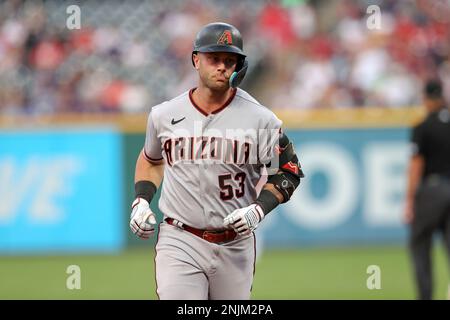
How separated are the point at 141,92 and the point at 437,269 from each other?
6.31 metres

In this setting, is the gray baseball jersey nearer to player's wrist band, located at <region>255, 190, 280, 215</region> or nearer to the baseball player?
the baseball player

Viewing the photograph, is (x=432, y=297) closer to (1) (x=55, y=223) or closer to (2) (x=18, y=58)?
(1) (x=55, y=223)

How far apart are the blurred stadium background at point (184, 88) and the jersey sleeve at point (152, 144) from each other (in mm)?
4731

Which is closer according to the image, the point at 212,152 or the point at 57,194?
the point at 212,152

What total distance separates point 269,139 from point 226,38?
71cm

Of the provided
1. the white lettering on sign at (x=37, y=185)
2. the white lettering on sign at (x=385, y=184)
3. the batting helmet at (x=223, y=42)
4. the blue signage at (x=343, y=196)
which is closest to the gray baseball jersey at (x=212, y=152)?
the batting helmet at (x=223, y=42)

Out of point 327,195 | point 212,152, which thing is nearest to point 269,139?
point 212,152

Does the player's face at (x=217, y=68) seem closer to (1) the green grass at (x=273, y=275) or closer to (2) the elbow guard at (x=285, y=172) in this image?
(2) the elbow guard at (x=285, y=172)

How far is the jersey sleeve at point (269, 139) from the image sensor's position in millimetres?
6633

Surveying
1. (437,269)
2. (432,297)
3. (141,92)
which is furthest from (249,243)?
(141,92)

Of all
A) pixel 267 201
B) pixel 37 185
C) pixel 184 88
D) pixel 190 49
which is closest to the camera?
pixel 267 201

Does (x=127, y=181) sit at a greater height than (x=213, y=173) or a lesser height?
greater

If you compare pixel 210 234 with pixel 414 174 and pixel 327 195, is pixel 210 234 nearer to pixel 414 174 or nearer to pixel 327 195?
pixel 414 174

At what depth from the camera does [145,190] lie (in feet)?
22.6
